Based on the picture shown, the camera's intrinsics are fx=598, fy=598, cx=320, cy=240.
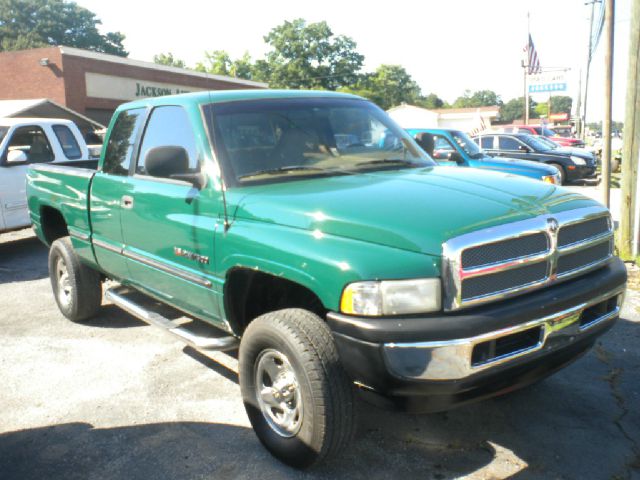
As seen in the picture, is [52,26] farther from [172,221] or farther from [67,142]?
[172,221]

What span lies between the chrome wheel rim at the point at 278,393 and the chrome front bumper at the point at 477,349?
658 millimetres

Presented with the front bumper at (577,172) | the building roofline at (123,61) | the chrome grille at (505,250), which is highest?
the building roofline at (123,61)

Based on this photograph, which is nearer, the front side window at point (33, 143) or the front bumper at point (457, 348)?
the front bumper at point (457, 348)

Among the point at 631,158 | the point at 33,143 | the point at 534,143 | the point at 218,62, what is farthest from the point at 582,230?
the point at 218,62

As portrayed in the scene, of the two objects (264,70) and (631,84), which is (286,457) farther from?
(264,70)

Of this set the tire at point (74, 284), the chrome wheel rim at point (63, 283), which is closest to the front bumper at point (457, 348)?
the tire at point (74, 284)

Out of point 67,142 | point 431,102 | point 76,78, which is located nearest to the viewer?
point 67,142

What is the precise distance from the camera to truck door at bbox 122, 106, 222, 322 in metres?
3.48

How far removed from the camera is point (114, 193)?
445 cm

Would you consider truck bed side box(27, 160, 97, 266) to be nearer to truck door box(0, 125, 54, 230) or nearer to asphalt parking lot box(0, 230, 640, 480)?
asphalt parking lot box(0, 230, 640, 480)

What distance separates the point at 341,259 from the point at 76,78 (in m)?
26.2

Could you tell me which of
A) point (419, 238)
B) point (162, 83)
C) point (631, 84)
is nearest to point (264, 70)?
point (162, 83)

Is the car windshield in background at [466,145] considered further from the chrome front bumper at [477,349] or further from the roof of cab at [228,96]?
the chrome front bumper at [477,349]

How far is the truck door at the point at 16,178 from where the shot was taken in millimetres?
8812
